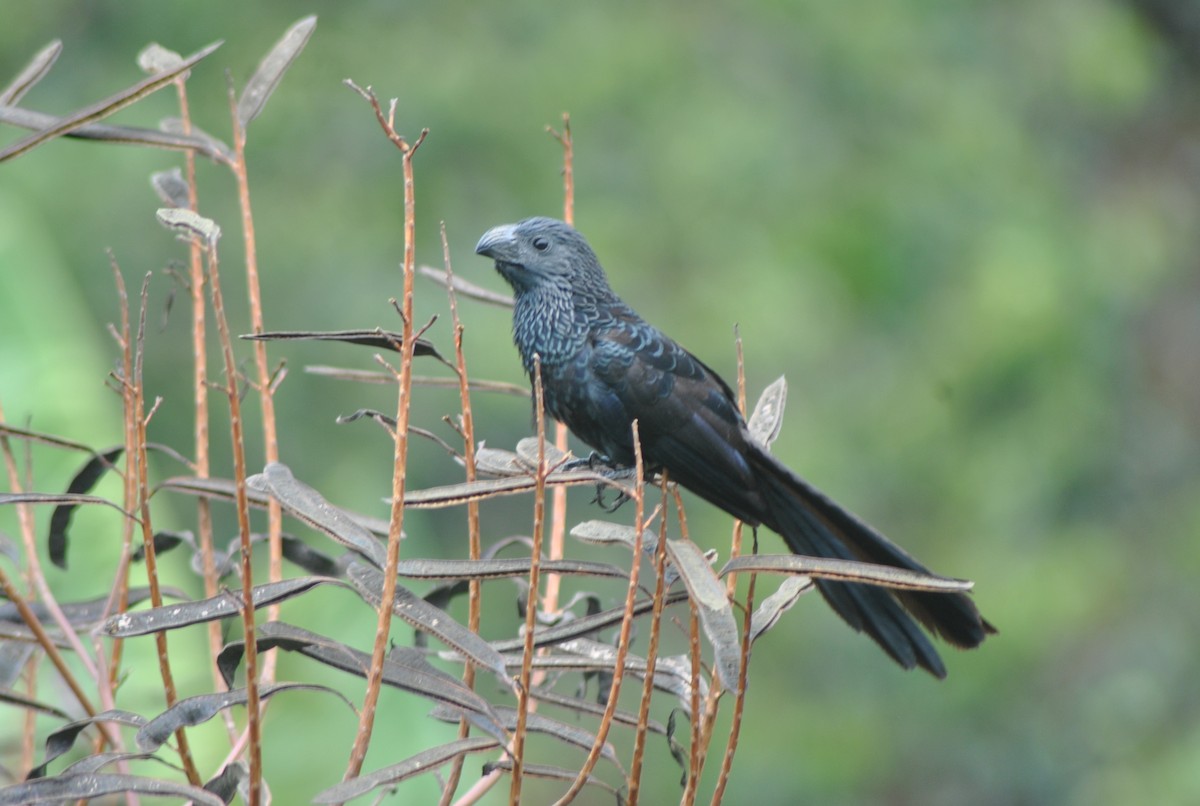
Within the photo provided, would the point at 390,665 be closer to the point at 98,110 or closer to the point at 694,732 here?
the point at 694,732

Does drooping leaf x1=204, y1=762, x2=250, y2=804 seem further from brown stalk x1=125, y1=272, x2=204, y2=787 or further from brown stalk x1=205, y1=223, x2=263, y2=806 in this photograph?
brown stalk x1=205, y1=223, x2=263, y2=806

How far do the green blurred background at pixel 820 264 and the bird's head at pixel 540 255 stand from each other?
3960 millimetres

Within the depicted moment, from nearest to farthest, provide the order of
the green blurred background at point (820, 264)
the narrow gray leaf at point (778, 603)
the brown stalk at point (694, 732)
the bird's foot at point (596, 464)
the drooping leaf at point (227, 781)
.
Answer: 1. the brown stalk at point (694, 732)
2. the drooping leaf at point (227, 781)
3. the narrow gray leaf at point (778, 603)
4. the bird's foot at point (596, 464)
5. the green blurred background at point (820, 264)

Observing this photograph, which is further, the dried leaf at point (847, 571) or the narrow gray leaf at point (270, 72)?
the narrow gray leaf at point (270, 72)

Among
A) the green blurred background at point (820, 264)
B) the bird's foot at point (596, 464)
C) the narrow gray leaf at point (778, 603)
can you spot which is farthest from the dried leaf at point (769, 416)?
the green blurred background at point (820, 264)

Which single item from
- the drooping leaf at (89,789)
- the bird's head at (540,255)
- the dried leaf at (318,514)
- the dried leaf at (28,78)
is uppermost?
the bird's head at (540,255)

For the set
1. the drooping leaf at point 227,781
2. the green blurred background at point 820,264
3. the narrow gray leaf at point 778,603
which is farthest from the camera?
the green blurred background at point 820,264

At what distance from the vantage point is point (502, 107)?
7215 millimetres

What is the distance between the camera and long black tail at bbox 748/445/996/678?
1747 mm

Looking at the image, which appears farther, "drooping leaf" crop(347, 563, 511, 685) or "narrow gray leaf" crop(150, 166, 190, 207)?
"narrow gray leaf" crop(150, 166, 190, 207)

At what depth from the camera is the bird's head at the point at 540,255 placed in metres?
2.47

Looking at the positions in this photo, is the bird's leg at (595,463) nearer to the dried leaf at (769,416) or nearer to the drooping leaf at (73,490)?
the dried leaf at (769,416)

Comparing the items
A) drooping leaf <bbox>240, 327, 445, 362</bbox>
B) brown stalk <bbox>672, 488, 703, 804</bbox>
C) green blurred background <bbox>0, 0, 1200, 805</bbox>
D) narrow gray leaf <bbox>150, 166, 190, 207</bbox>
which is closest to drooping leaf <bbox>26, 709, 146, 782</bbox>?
drooping leaf <bbox>240, 327, 445, 362</bbox>

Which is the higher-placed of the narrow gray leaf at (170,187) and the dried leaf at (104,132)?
the narrow gray leaf at (170,187)
